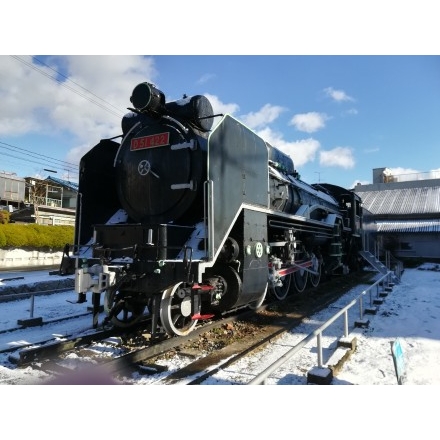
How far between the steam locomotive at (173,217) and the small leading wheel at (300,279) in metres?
2.50

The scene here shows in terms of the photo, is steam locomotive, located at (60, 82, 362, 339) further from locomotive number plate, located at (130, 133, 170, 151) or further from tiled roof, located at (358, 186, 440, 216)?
tiled roof, located at (358, 186, 440, 216)

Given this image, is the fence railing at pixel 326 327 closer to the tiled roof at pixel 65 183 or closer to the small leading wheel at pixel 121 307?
the small leading wheel at pixel 121 307

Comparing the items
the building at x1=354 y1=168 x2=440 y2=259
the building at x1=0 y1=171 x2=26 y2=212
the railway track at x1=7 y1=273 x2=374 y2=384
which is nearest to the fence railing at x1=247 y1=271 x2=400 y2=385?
the railway track at x1=7 y1=273 x2=374 y2=384

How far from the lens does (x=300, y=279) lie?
33.3 feet

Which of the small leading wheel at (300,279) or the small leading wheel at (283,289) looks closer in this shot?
the small leading wheel at (283,289)

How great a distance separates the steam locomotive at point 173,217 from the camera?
16.8ft

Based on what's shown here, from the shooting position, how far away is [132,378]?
4.43 metres

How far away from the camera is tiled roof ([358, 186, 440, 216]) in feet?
102

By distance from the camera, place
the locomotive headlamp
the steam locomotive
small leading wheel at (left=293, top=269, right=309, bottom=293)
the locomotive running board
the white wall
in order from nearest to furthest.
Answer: the steam locomotive < the locomotive headlamp < the locomotive running board < small leading wheel at (left=293, top=269, right=309, bottom=293) < the white wall

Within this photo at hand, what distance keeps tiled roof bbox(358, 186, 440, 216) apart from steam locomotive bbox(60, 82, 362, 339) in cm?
2793

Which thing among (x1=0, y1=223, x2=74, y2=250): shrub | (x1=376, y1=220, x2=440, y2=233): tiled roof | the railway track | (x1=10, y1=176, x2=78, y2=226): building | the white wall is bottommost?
the railway track

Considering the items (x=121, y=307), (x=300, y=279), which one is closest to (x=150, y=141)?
(x=121, y=307)

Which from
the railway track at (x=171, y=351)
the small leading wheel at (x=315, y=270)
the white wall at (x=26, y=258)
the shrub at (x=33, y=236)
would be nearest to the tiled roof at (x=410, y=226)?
the small leading wheel at (x=315, y=270)

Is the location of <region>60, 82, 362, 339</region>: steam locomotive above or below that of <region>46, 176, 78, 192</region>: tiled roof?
below
